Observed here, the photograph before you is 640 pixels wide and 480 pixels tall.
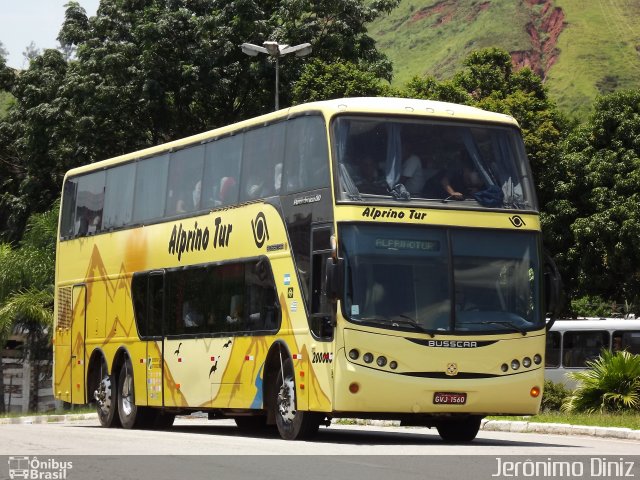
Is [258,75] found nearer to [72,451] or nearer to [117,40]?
[117,40]

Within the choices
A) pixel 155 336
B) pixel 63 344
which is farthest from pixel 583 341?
pixel 155 336

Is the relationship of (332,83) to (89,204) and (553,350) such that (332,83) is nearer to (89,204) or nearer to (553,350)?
(553,350)

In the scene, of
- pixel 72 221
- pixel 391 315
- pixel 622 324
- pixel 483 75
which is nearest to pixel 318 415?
pixel 391 315

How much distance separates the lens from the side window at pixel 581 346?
4344cm

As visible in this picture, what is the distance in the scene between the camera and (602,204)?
44625 mm

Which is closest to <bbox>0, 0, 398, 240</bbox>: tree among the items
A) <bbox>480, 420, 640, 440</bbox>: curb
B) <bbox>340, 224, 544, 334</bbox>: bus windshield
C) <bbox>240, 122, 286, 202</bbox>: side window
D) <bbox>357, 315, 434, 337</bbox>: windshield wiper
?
<bbox>480, 420, 640, 440</bbox>: curb

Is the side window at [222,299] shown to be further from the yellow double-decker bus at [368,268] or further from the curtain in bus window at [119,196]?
the curtain in bus window at [119,196]

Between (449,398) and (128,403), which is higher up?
(449,398)

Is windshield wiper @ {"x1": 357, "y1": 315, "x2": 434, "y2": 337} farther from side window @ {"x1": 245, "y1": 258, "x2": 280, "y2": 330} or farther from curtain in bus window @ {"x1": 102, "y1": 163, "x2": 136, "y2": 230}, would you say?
curtain in bus window @ {"x1": 102, "y1": 163, "x2": 136, "y2": 230}

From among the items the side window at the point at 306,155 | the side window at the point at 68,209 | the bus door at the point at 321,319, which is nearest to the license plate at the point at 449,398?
the bus door at the point at 321,319

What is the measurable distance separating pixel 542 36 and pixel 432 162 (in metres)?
157

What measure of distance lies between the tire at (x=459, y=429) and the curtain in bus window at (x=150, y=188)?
6.22 meters

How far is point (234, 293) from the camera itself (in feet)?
66.7
